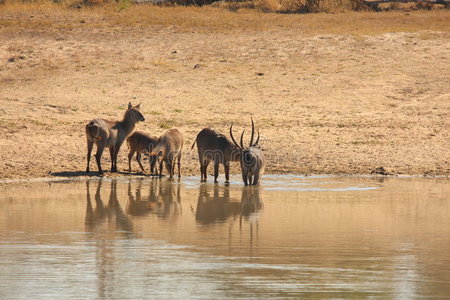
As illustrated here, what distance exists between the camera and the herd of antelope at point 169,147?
12.2 meters

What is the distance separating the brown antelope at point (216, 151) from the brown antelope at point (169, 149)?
0.39 meters

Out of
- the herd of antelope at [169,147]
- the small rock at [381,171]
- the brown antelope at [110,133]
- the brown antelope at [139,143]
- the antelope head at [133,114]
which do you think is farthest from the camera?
the antelope head at [133,114]

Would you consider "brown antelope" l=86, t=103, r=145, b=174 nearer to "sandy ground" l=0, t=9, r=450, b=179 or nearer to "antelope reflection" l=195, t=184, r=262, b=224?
"sandy ground" l=0, t=9, r=450, b=179

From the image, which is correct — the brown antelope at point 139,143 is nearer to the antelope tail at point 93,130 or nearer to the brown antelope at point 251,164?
the antelope tail at point 93,130

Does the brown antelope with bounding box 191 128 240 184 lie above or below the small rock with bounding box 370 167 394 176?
above

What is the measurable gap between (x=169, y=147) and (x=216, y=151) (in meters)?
0.76

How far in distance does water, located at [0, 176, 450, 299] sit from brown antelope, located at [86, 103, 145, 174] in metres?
0.98

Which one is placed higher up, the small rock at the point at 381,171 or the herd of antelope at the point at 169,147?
the herd of antelope at the point at 169,147

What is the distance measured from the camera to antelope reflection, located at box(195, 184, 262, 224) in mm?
9836

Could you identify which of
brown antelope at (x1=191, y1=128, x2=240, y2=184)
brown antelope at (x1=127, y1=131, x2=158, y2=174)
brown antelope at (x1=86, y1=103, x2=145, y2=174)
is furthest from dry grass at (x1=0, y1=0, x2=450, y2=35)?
brown antelope at (x1=191, y1=128, x2=240, y2=184)

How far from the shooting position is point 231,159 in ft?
42.5

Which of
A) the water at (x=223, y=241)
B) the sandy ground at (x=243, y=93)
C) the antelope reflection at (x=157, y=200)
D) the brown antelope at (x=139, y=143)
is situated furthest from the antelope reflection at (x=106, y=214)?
the sandy ground at (x=243, y=93)

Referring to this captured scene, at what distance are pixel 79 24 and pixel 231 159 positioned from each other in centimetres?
1421

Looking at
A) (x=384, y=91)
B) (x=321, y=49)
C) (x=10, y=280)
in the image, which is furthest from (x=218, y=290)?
(x=321, y=49)
